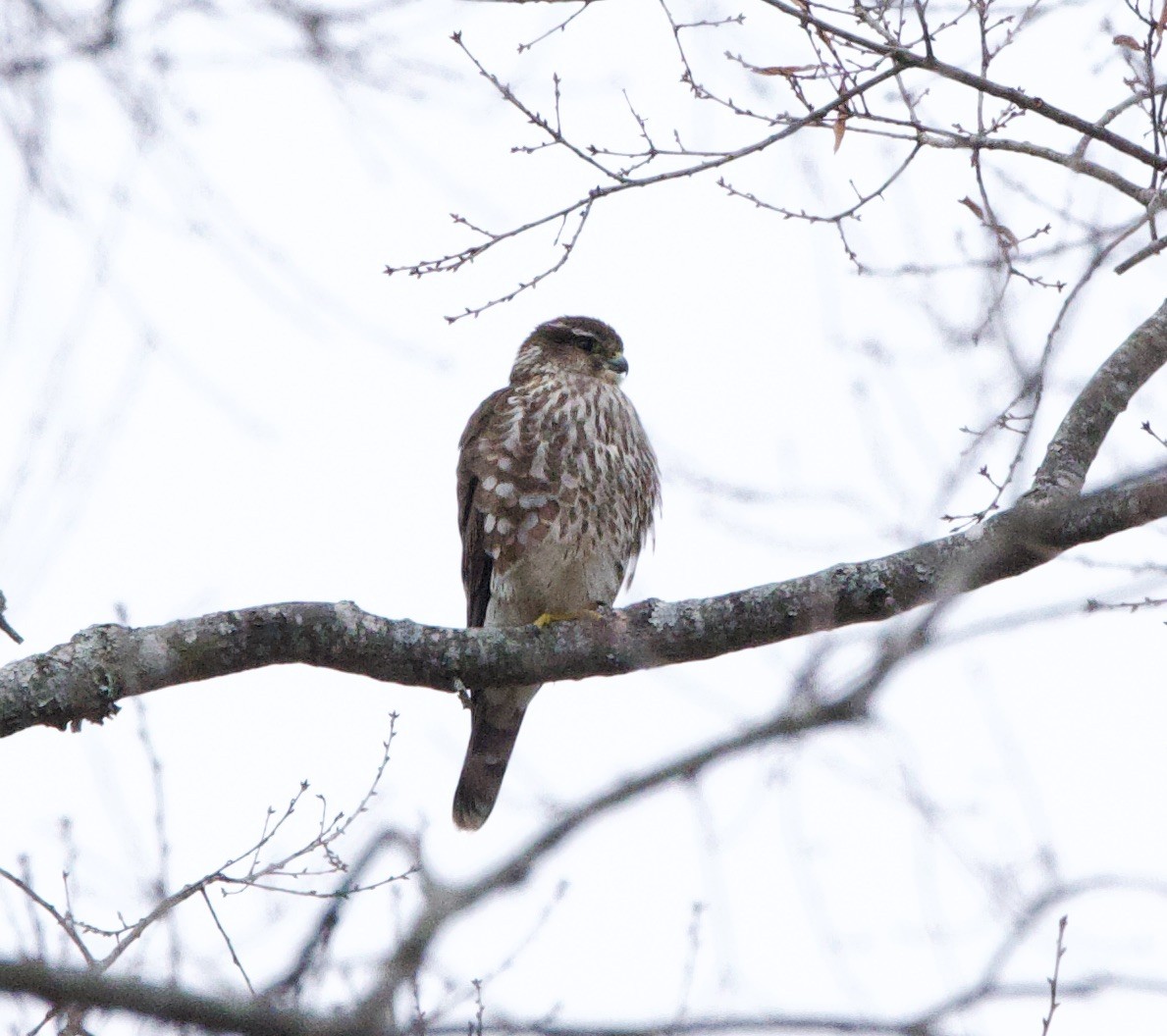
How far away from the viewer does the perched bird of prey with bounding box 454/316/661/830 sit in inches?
213

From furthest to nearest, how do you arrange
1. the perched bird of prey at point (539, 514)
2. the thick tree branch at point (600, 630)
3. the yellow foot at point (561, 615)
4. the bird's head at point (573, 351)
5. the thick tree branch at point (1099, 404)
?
the bird's head at point (573, 351), the perched bird of prey at point (539, 514), the yellow foot at point (561, 615), the thick tree branch at point (1099, 404), the thick tree branch at point (600, 630)

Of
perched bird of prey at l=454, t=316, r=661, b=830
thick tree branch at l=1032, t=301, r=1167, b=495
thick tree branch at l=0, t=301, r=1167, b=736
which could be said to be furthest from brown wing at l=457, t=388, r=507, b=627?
thick tree branch at l=1032, t=301, r=1167, b=495

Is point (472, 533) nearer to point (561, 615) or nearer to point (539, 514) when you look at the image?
point (539, 514)

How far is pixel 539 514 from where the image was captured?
17.8 ft

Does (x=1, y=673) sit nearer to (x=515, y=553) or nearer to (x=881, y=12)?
(x=515, y=553)

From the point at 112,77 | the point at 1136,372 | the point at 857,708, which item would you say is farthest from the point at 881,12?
the point at 857,708

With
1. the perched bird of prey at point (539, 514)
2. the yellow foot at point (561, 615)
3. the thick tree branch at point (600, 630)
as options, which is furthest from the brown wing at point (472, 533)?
the thick tree branch at point (600, 630)

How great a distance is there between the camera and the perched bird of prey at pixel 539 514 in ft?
17.8

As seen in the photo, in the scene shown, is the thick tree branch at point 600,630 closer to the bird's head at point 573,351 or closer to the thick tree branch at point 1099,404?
the thick tree branch at point 1099,404

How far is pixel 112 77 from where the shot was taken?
3209 mm

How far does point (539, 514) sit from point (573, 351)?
1.01 metres

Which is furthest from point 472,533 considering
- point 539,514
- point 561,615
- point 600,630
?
point 600,630

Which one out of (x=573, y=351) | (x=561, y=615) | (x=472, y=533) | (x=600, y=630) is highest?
(x=573, y=351)

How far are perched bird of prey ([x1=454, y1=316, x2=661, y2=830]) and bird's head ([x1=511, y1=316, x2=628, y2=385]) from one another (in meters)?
0.13
